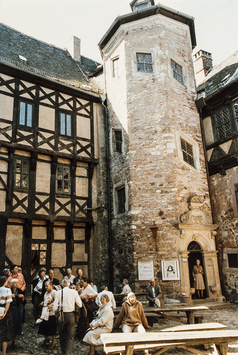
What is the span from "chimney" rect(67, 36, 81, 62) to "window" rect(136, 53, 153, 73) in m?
5.57

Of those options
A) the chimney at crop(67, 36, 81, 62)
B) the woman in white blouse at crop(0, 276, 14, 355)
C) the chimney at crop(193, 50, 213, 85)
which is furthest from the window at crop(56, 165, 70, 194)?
the chimney at crop(193, 50, 213, 85)

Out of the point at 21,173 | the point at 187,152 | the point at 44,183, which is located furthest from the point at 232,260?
the point at 21,173

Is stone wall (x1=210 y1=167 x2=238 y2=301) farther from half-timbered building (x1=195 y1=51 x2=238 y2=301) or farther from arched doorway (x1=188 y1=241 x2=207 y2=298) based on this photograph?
arched doorway (x1=188 y1=241 x2=207 y2=298)

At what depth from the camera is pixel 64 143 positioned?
12734 millimetres

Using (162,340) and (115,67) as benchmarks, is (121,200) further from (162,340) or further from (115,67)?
(162,340)

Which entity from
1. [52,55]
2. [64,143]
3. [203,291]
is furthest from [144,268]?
[52,55]

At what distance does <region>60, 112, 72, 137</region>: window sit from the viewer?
12898mm

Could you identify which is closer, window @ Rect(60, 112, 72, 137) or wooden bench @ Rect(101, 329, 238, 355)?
wooden bench @ Rect(101, 329, 238, 355)

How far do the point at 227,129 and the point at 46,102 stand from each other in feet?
24.5

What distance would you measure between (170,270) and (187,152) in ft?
15.4

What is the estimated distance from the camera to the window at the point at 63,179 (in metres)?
12.3

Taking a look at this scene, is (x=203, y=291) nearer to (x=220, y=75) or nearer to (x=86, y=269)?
(x=86, y=269)

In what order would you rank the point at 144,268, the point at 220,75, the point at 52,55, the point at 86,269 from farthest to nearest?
the point at 52,55 < the point at 220,75 < the point at 86,269 < the point at 144,268

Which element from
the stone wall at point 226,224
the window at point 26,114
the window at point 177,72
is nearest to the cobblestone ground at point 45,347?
the stone wall at point 226,224
